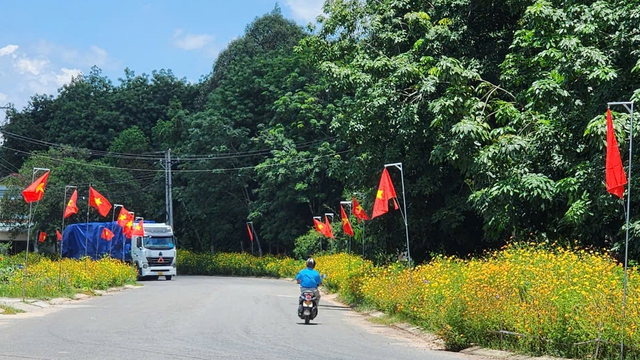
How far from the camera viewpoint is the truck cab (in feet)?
158

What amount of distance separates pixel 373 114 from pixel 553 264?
12.8 m

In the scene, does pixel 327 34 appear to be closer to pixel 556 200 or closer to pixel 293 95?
pixel 556 200

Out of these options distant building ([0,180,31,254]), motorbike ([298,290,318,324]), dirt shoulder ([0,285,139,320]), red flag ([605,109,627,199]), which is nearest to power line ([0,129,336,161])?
distant building ([0,180,31,254])

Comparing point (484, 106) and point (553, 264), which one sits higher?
point (484, 106)

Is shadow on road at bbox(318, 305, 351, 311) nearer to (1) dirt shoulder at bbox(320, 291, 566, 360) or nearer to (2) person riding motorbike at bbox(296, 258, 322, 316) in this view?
(1) dirt shoulder at bbox(320, 291, 566, 360)

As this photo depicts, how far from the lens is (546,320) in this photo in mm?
12625

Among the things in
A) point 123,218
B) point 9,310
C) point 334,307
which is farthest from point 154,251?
point 9,310

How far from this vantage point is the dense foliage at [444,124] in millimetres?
17922

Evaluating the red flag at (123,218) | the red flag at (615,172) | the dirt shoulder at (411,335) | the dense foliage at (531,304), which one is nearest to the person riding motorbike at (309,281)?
the dirt shoulder at (411,335)

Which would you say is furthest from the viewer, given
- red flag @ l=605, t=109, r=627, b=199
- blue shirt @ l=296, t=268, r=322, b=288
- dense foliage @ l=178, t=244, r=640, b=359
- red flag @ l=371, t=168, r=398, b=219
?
red flag @ l=371, t=168, r=398, b=219

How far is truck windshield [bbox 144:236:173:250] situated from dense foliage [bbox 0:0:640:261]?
7.63m

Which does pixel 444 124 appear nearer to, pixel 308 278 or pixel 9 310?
pixel 308 278

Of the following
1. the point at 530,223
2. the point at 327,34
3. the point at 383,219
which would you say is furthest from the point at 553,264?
the point at 327,34

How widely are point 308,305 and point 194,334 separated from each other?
4.47 m
